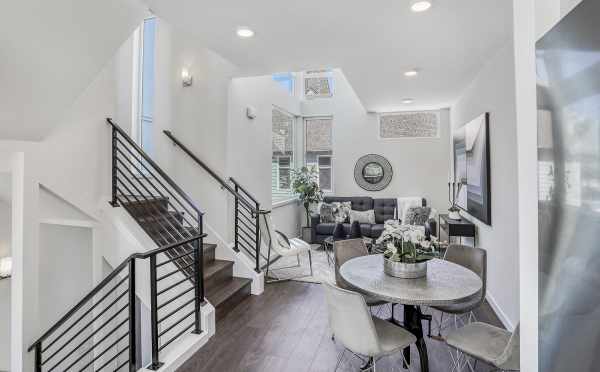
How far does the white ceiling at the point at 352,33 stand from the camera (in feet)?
7.98

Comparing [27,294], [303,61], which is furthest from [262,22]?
[27,294]

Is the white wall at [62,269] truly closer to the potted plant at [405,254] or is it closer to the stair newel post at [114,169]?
the stair newel post at [114,169]

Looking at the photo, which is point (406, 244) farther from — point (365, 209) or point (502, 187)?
point (365, 209)

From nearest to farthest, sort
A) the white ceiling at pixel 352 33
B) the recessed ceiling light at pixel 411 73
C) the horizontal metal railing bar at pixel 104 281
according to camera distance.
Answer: the horizontal metal railing bar at pixel 104 281 → the white ceiling at pixel 352 33 → the recessed ceiling light at pixel 411 73

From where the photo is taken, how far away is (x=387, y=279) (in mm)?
2305

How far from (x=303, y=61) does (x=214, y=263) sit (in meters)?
2.46

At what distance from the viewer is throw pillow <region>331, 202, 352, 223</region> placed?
6.34m

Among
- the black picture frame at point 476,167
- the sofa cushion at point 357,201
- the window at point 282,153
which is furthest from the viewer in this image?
the sofa cushion at point 357,201

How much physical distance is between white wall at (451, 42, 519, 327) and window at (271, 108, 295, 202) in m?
3.37

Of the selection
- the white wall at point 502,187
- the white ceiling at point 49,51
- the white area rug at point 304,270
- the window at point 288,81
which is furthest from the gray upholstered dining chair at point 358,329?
the window at point 288,81

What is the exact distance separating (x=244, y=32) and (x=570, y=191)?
8.65 ft

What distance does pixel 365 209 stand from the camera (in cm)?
661

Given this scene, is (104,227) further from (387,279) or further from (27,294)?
(387,279)

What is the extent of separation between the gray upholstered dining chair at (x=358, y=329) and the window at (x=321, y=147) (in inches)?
209
